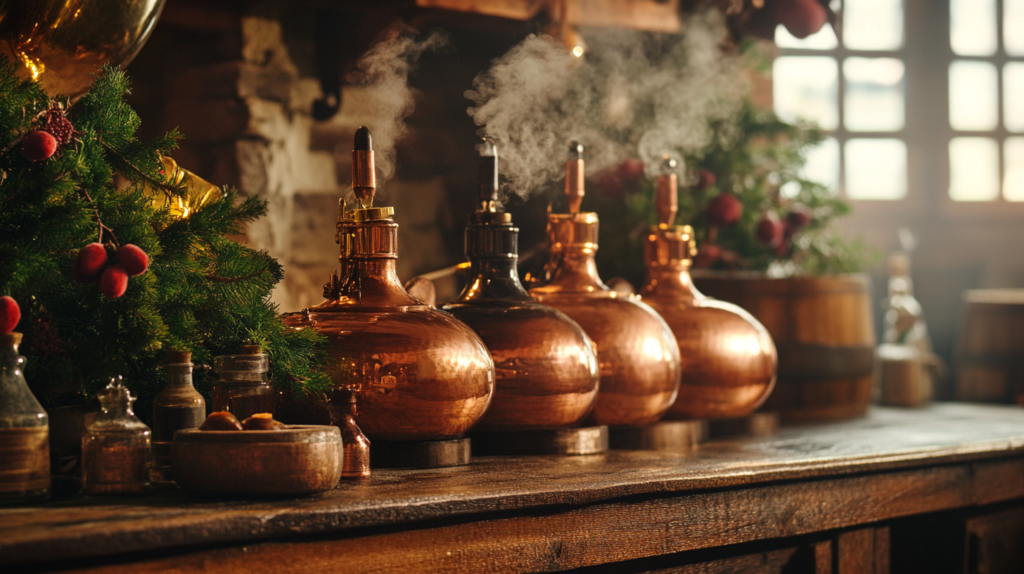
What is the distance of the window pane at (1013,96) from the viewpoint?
3.33 m

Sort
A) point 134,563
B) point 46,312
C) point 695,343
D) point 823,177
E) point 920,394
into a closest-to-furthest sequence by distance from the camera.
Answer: point 134,563
point 46,312
point 695,343
point 920,394
point 823,177

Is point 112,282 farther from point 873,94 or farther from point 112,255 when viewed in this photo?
point 873,94

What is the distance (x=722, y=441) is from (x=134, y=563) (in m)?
0.83

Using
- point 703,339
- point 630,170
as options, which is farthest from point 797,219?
point 703,339

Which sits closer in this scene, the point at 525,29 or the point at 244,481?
the point at 244,481

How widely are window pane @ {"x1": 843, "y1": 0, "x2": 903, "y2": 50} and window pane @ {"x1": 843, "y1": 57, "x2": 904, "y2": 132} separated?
2.0 inches

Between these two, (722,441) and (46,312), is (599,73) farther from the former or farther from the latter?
(46,312)

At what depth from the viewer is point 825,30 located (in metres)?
3.26

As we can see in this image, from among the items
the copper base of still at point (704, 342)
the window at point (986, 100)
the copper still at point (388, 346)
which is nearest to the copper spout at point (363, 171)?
the copper still at point (388, 346)

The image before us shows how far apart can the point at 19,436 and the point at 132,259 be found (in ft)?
0.48

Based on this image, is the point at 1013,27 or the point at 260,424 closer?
the point at 260,424

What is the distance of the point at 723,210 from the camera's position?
171cm

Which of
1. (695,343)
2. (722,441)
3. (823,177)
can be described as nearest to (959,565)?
(722,441)

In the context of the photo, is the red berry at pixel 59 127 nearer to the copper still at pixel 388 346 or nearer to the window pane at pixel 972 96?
the copper still at pixel 388 346
